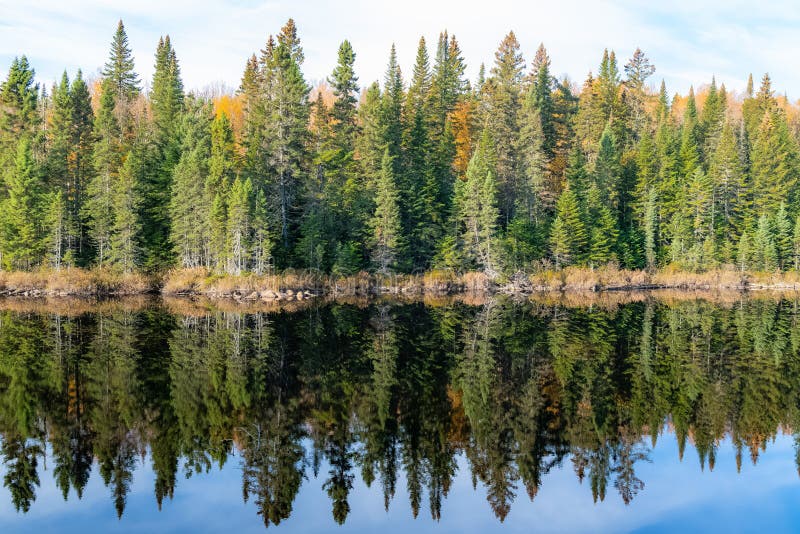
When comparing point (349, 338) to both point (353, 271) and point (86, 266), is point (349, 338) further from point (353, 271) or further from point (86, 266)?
point (86, 266)

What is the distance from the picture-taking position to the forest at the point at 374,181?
5366 centimetres

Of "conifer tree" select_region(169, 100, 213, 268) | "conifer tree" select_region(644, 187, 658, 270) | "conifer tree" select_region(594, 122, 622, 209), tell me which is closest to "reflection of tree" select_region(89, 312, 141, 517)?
"conifer tree" select_region(169, 100, 213, 268)

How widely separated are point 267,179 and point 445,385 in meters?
38.8

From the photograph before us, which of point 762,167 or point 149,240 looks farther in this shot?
point 762,167

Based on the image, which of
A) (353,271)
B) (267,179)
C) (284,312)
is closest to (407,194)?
(353,271)

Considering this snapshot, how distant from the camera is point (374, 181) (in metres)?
58.9

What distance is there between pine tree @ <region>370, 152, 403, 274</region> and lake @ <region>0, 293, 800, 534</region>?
2652 centimetres

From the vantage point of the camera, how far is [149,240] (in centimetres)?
5706

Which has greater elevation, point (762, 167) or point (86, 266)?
point (762, 167)

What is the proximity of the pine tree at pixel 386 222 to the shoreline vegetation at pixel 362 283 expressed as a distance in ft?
6.77

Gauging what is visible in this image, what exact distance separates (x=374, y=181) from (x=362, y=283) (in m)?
9.70

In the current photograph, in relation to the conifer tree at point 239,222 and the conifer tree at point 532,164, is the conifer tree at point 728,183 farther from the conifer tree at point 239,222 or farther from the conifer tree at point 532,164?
the conifer tree at point 239,222

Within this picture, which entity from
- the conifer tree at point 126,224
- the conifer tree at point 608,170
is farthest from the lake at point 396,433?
the conifer tree at point 608,170

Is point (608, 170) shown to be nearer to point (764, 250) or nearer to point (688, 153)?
point (688, 153)
